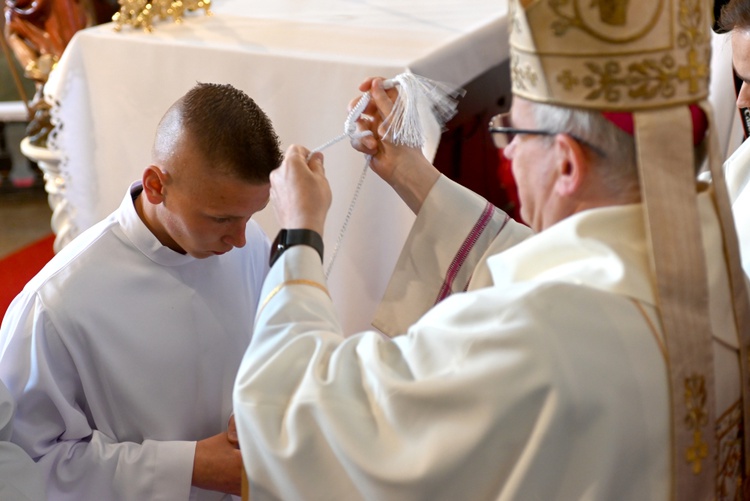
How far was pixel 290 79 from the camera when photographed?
3.08m

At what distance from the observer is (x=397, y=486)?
1.49 metres

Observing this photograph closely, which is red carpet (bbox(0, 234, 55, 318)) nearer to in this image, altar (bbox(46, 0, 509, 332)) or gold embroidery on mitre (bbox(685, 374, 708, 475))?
altar (bbox(46, 0, 509, 332))

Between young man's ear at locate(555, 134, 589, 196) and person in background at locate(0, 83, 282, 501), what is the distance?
2.67ft

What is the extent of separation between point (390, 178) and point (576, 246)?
846mm

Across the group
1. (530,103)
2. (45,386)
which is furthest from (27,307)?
(530,103)

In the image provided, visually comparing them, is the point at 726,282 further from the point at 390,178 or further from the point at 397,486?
the point at 390,178

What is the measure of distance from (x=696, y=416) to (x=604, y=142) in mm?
468

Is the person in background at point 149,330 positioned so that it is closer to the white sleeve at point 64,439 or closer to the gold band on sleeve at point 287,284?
the white sleeve at point 64,439

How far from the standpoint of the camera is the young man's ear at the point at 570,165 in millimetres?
1475

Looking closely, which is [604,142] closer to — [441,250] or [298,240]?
[298,240]

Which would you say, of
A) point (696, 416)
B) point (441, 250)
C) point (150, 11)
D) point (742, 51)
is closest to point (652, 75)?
point (696, 416)

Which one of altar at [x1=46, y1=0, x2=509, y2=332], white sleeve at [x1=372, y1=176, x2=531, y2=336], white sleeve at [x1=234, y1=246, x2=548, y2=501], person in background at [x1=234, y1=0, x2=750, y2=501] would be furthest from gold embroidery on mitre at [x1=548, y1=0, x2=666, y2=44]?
altar at [x1=46, y1=0, x2=509, y2=332]

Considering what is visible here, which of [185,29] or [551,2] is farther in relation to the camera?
[185,29]

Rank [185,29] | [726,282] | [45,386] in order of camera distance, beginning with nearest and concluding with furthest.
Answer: [726,282]
[45,386]
[185,29]
